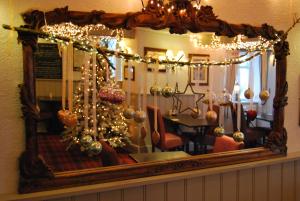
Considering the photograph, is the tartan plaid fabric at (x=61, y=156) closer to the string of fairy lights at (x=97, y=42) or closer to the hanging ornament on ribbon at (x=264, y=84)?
the string of fairy lights at (x=97, y=42)

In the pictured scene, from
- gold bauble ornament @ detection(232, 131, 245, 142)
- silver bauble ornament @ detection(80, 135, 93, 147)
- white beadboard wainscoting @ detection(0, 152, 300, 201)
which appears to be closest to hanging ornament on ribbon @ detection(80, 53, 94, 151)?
silver bauble ornament @ detection(80, 135, 93, 147)

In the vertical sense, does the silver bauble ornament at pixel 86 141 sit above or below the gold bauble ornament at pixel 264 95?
below

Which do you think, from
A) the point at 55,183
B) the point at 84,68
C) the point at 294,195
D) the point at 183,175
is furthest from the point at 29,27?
the point at 294,195

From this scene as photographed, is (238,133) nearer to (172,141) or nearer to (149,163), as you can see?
(172,141)

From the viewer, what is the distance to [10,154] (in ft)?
4.09

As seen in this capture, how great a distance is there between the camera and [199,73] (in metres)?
1.74

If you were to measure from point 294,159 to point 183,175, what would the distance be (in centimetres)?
88

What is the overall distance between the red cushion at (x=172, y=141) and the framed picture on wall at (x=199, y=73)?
1.21 feet

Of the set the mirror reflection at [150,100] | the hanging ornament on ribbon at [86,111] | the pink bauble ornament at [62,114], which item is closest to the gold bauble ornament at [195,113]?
the mirror reflection at [150,100]

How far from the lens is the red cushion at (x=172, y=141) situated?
170 cm

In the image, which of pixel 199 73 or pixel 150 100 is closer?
pixel 150 100

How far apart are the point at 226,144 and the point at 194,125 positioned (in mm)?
236

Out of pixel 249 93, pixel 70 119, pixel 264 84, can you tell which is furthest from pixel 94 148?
pixel 264 84

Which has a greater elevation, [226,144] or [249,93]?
[249,93]
